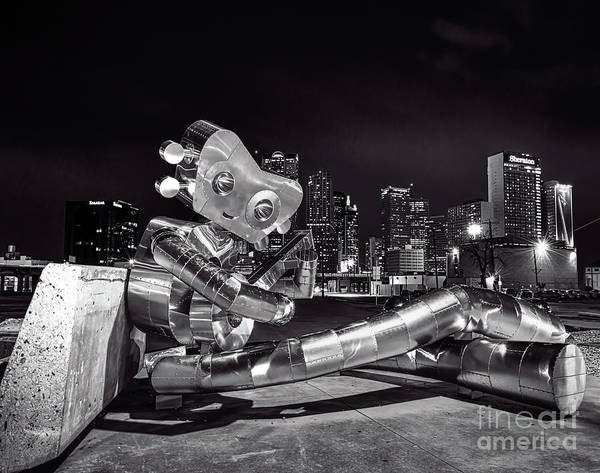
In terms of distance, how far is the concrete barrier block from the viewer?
385 centimetres

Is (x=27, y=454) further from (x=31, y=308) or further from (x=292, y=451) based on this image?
(x=292, y=451)

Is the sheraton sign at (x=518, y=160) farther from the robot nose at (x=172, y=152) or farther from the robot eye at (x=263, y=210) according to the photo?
the robot nose at (x=172, y=152)

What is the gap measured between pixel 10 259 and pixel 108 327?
4624 inches

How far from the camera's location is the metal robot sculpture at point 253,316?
5359 mm

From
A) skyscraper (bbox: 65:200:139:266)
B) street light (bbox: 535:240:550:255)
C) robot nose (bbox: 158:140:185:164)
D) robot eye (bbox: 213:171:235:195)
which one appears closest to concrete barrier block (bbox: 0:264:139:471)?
robot nose (bbox: 158:140:185:164)

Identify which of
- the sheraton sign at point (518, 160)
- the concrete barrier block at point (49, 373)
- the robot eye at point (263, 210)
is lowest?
the concrete barrier block at point (49, 373)

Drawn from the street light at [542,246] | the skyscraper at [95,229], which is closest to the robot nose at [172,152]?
the street light at [542,246]

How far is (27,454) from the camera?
3830mm

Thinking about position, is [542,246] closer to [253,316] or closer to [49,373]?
[253,316]

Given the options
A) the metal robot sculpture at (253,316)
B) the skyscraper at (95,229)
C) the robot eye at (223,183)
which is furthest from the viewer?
the skyscraper at (95,229)

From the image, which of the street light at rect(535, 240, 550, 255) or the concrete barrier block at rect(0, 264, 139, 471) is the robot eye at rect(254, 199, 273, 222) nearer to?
the concrete barrier block at rect(0, 264, 139, 471)

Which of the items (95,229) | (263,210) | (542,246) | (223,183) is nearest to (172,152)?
(223,183)

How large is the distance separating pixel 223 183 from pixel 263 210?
65 centimetres

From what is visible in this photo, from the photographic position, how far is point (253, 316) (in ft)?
17.6
